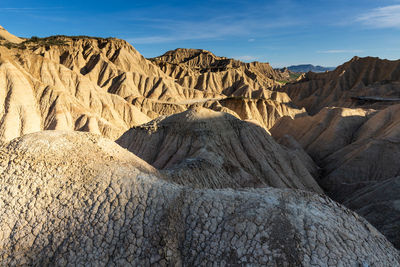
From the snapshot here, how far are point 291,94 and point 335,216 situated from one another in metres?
82.3

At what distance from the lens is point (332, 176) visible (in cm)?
2616

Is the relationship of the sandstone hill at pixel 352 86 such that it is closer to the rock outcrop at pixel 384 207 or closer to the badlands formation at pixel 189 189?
the badlands formation at pixel 189 189

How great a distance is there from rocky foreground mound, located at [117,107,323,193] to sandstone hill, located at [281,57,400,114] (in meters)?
44.4

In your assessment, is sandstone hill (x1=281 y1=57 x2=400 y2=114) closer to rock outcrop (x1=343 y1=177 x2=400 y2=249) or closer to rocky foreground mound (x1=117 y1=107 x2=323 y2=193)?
rocky foreground mound (x1=117 y1=107 x2=323 y2=193)

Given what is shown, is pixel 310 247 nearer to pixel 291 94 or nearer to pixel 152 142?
pixel 152 142

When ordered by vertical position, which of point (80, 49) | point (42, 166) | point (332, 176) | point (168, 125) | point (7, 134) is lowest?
point (332, 176)

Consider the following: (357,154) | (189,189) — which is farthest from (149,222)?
(357,154)

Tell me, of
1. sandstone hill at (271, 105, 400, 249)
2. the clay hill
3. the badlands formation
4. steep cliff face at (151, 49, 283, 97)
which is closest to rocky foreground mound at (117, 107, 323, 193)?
the badlands formation

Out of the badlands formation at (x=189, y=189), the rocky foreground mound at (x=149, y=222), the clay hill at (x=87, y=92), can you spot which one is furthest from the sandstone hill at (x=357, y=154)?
the clay hill at (x=87, y=92)

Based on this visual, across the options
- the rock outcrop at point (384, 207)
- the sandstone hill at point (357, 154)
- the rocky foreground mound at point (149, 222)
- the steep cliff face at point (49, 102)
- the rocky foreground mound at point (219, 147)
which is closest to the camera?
the rocky foreground mound at point (149, 222)

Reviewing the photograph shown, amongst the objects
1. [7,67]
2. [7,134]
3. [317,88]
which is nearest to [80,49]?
[7,67]

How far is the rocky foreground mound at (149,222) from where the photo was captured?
20.3 ft

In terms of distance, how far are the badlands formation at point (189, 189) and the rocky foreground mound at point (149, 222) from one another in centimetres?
3

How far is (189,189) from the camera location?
819 centimetres
